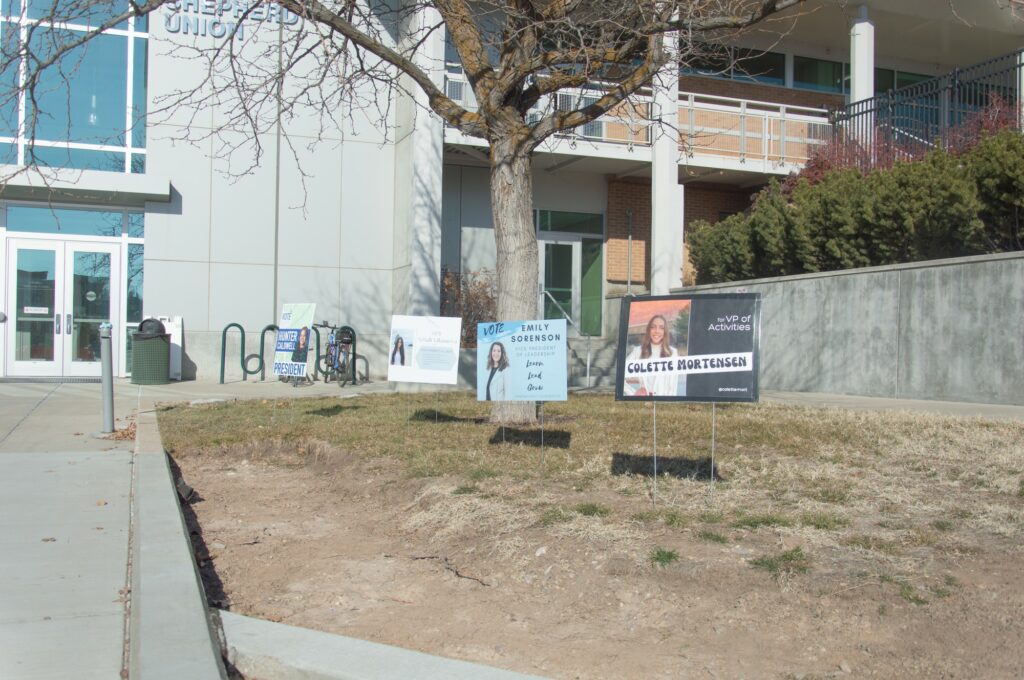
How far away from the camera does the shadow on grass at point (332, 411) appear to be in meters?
11.3

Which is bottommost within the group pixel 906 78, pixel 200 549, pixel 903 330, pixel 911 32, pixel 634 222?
pixel 200 549

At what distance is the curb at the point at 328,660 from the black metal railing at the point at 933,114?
13447 mm

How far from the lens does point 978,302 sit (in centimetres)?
1178

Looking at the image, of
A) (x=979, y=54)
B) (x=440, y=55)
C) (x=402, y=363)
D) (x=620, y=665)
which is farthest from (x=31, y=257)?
(x=979, y=54)

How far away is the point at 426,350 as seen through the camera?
9.69 m

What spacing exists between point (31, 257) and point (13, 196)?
1.18 metres

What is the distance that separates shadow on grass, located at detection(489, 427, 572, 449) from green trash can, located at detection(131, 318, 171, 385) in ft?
29.9

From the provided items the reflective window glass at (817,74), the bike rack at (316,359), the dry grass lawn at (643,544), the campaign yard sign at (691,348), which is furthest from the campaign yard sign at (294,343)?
the reflective window glass at (817,74)

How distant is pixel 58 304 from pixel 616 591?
1547 cm

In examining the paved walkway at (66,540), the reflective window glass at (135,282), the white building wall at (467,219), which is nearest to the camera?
the paved walkway at (66,540)

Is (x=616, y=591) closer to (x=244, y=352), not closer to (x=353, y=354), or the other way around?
(x=353, y=354)

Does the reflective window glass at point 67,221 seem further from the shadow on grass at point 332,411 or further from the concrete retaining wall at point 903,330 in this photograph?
the concrete retaining wall at point 903,330

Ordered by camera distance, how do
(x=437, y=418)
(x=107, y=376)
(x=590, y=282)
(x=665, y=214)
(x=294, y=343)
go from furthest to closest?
(x=590, y=282) → (x=665, y=214) → (x=294, y=343) → (x=437, y=418) → (x=107, y=376)

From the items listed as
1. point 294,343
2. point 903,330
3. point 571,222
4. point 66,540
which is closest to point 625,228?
point 571,222
